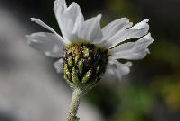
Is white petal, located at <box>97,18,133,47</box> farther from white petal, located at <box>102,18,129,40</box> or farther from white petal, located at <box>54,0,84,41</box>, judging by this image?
white petal, located at <box>54,0,84,41</box>

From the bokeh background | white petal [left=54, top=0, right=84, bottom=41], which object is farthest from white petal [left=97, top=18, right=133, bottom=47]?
the bokeh background

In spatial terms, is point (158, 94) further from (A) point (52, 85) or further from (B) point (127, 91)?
(A) point (52, 85)

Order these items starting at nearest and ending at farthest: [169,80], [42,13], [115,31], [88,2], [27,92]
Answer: [115,31] → [27,92] → [169,80] → [42,13] → [88,2]

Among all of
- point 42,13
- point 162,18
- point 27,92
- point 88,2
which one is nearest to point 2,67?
point 27,92

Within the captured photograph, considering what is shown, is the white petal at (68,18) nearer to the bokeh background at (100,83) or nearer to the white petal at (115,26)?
the white petal at (115,26)

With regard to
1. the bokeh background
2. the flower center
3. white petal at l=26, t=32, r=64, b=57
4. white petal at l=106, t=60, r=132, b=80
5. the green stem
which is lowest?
the green stem

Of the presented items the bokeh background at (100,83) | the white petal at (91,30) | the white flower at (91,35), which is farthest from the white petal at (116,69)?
the bokeh background at (100,83)

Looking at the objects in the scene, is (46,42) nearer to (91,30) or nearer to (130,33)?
(91,30)

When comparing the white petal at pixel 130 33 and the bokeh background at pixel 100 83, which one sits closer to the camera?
the white petal at pixel 130 33
